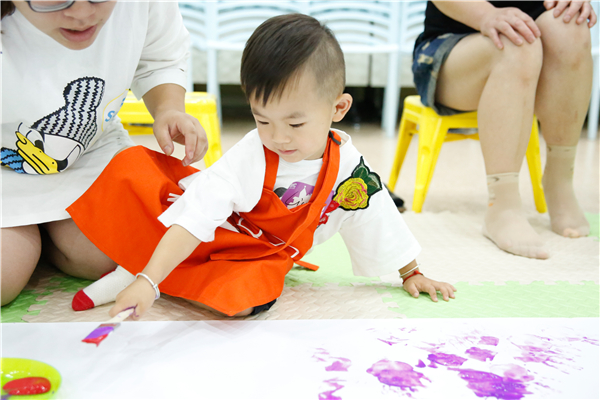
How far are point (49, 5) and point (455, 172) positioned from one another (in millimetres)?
1416

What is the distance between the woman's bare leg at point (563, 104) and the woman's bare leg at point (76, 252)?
2.86ft

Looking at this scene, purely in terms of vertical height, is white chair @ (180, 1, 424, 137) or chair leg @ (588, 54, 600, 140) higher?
white chair @ (180, 1, 424, 137)

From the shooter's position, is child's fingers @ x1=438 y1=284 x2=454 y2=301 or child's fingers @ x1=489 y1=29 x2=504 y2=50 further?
child's fingers @ x1=489 y1=29 x2=504 y2=50

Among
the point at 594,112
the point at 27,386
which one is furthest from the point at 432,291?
the point at 594,112

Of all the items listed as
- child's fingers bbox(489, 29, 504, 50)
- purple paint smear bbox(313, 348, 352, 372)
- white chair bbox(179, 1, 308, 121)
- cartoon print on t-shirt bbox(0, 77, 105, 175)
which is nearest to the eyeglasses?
cartoon print on t-shirt bbox(0, 77, 105, 175)

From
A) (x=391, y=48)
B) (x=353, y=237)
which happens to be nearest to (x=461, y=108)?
(x=353, y=237)

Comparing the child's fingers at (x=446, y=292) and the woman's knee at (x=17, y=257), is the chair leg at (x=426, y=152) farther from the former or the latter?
the woman's knee at (x=17, y=257)

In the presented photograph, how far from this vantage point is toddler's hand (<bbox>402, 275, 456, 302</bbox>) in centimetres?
70

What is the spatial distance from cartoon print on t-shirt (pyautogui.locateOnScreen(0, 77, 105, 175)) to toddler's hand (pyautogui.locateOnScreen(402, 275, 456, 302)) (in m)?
0.51

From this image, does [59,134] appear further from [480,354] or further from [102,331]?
[480,354]

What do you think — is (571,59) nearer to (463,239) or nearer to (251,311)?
(463,239)

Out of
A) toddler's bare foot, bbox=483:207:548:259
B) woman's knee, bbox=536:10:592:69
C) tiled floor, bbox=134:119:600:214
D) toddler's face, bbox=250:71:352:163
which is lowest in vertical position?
tiled floor, bbox=134:119:600:214

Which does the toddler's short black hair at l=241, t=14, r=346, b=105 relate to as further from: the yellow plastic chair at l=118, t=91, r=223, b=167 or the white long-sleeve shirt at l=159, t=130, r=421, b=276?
the yellow plastic chair at l=118, t=91, r=223, b=167

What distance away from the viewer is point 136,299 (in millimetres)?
495
